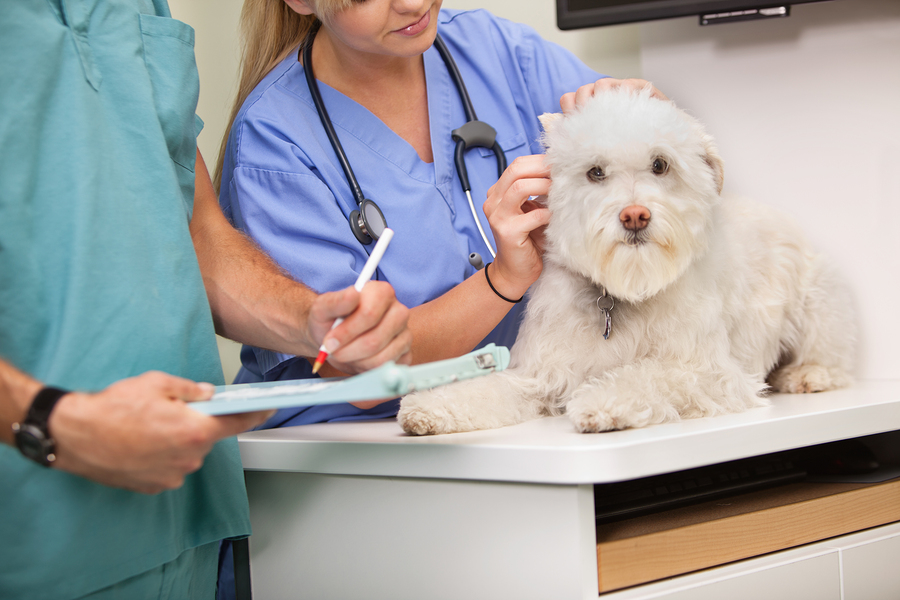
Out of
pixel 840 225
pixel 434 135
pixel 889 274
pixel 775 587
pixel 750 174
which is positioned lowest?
pixel 775 587

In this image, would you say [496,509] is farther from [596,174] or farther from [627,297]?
[596,174]

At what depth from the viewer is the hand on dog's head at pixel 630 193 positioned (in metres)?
0.91

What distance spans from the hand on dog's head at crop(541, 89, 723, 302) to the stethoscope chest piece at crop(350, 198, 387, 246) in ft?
1.02

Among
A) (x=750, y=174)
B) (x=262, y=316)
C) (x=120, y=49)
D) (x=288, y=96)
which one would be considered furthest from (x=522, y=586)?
(x=750, y=174)

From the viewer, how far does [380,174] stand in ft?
4.09

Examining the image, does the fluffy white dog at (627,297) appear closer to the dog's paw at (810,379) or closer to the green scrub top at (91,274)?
the dog's paw at (810,379)

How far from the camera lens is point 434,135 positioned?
1.30 m

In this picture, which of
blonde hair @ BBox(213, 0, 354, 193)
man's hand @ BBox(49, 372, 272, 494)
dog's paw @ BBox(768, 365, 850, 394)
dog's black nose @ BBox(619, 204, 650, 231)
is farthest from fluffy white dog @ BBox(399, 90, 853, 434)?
blonde hair @ BBox(213, 0, 354, 193)

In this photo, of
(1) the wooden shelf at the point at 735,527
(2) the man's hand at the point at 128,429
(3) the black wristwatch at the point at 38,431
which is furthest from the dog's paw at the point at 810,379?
(3) the black wristwatch at the point at 38,431

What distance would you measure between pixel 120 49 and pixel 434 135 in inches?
24.1

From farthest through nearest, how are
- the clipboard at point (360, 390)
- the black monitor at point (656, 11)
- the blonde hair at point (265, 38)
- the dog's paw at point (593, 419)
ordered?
the blonde hair at point (265, 38), the black monitor at point (656, 11), the dog's paw at point (593, 419), the clipboard at point (360, 390)

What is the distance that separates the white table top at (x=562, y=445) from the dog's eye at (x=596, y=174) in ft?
1.17

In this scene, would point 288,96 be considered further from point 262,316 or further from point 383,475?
point 383,475

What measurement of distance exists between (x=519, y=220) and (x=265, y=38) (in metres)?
0.77
